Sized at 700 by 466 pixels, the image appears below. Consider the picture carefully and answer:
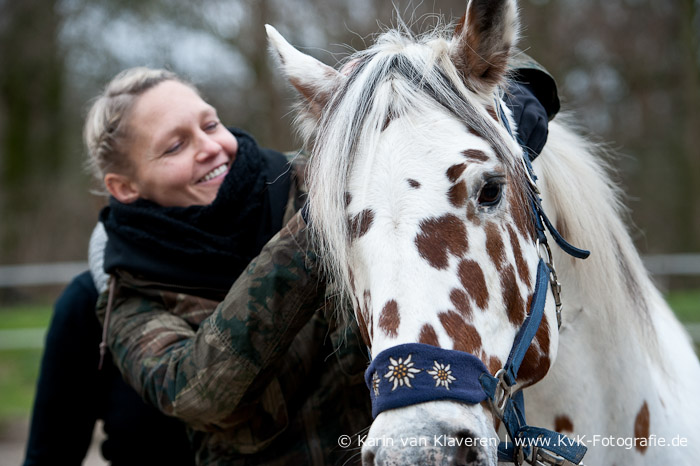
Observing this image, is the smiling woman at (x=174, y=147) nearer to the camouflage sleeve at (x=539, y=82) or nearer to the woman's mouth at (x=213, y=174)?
the woman's mouth at (x=213, y=174)

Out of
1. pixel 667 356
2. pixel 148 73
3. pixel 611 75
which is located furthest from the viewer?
pixel 611 75

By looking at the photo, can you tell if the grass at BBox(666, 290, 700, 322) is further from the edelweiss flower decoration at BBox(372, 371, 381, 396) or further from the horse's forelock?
the edelweiss flower decoration at BBox(372, 371, 381, 396)

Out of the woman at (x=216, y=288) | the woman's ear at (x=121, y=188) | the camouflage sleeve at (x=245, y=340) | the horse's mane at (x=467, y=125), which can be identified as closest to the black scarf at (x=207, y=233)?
the woman at (x=216, y=288)

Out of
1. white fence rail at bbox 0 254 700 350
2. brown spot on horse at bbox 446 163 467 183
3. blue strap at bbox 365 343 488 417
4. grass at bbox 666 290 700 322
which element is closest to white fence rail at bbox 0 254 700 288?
white fence rail at bbox 0 254 700 350

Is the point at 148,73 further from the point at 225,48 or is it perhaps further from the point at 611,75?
the point at 611,75

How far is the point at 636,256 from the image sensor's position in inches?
74.6

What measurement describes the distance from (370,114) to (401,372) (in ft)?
2.02

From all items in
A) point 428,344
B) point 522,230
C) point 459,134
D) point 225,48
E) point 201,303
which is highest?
point 459,134

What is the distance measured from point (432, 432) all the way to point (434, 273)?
0.31 m

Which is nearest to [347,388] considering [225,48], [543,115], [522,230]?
[522,230]

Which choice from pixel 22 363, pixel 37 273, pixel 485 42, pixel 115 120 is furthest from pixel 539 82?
pixel 37 273

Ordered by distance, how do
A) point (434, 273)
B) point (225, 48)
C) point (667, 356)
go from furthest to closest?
point (225, 48)
point (667, 356)
point (434, 273)

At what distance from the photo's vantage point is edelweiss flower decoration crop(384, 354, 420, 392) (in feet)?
3.96

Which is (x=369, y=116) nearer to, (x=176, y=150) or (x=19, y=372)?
(x=176, y=150)
